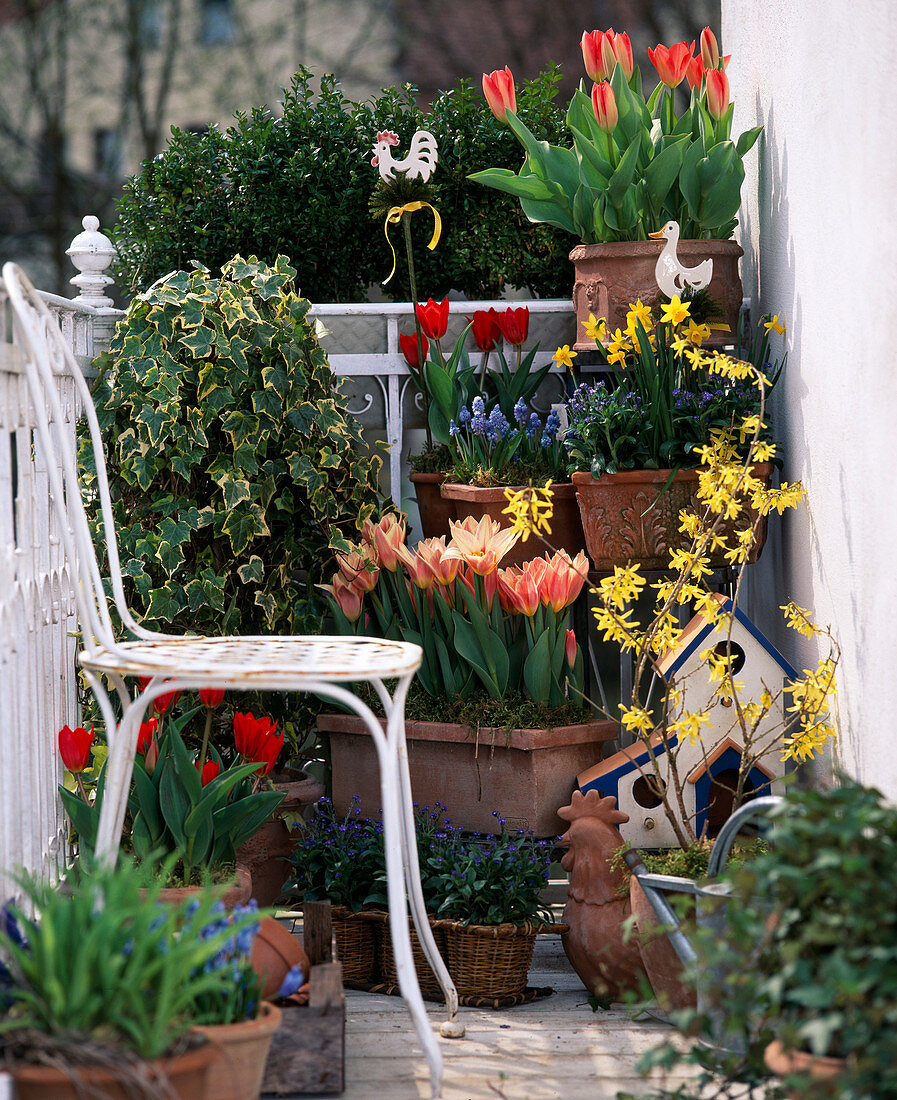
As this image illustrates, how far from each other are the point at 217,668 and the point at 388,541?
1006 mm

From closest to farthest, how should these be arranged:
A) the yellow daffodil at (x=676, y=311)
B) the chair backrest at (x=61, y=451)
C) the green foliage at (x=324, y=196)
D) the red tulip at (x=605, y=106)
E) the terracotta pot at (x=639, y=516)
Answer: the chair backrest at (x=61, y=451) → the yellow daffodil at (x=676, y=311) → the terracotta pot at (x=639, y=516) → the red tulip at (x=605, y=106) → the green foliage at (x=324, y=196)

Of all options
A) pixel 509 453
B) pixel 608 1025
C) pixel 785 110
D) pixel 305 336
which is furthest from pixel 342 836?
pixel 785 110

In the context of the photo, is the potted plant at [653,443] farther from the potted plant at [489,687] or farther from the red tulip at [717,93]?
the red tulip at [717,93]

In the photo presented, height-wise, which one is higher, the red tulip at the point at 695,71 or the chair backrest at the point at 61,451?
the red tulip at the point at 695,71

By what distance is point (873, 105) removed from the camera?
1.97 metres

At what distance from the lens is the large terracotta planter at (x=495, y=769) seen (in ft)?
7.98

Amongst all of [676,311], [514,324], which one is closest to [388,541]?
[514,324]

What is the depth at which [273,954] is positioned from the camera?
193 cm

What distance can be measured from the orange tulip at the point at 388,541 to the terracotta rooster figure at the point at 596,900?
699 mm

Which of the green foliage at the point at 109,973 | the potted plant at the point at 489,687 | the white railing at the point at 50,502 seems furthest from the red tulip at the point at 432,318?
the green foliage at the point at 109,973

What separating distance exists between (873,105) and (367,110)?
174 centimetres

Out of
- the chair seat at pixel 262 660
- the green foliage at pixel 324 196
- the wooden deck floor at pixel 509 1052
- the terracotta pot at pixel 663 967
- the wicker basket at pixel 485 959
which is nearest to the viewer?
the chair seat at pixel 262 660

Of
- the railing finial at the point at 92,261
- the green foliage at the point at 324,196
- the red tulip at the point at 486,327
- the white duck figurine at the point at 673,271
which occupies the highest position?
the green foliage at the point at 324,196

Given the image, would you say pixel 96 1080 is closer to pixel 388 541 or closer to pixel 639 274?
pixel 388 541
